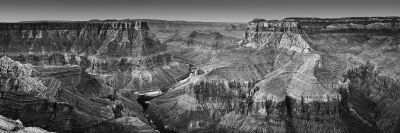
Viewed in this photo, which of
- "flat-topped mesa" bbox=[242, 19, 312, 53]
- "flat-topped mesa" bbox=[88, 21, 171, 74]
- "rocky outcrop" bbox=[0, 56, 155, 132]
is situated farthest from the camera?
"flat-topped mesa" bbox=[88, 21, 171, 74]

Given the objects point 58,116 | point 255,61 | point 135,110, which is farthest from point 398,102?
point 58,116

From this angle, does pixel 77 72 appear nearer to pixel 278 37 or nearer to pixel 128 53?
pixel 128 53

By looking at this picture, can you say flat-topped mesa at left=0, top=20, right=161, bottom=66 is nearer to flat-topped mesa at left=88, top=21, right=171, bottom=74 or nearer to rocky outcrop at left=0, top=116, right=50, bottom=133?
flat-topped mesa at left=88, top=21, right=171, bottom=74

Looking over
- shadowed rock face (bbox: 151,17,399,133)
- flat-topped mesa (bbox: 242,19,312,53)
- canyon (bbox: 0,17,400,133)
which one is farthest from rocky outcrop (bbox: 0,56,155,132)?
flat-topped mesa (bbox: 242,19,312,53)

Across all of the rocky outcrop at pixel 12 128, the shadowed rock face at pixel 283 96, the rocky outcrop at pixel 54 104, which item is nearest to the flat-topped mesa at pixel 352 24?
the shadowed rock face at pixel 283 96

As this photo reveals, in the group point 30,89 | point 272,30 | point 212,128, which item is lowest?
point 212,128

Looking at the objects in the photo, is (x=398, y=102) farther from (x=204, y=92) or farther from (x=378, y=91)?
(x=204, y=92)

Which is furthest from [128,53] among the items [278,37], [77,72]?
[278,37]
